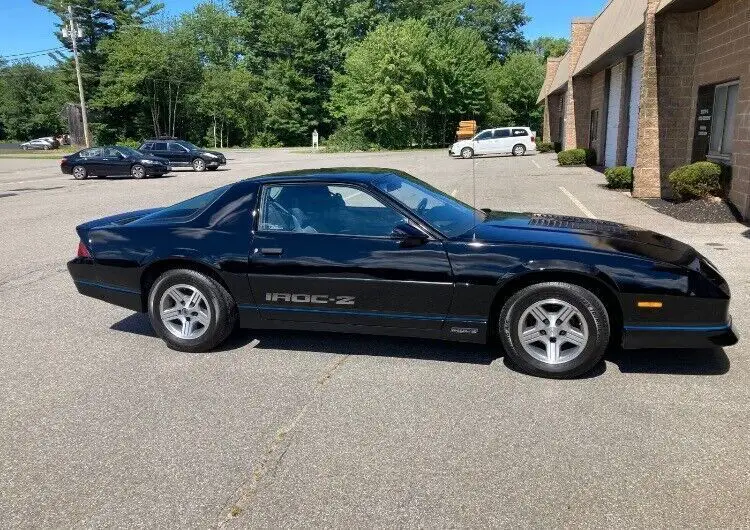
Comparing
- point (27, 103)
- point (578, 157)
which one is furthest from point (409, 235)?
point (27, 103)

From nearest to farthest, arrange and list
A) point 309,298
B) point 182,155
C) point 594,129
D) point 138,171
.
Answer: point 309,298 → point 138,171 → point 594,129 → point 182,155

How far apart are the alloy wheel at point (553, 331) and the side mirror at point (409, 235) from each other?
0.87 meters

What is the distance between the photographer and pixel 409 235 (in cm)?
412

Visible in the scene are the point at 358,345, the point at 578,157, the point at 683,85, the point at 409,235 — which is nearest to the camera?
the point at 409,235

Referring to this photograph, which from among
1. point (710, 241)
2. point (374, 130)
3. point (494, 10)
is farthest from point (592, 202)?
point (494, 10)

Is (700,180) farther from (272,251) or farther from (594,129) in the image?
(594,129)

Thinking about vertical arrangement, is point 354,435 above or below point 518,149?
below

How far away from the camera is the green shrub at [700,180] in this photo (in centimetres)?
1143

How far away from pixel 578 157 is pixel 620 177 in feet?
30.4

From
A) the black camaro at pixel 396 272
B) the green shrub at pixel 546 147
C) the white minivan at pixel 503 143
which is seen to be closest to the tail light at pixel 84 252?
the black camaro at pixel 396 272

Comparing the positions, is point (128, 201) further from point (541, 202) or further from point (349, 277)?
point (349, 277)

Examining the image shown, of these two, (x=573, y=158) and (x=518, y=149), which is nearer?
(x=573, y=158)

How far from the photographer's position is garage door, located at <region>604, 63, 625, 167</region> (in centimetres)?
2020

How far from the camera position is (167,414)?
366 cm
